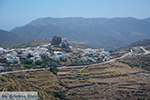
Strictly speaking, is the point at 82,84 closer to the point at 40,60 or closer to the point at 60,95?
the point at 60,95

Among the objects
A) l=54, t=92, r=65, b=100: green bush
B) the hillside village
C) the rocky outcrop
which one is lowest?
l=54, t=92, r=65, b=100: green bush

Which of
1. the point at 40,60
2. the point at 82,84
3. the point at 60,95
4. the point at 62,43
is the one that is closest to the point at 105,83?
the point at 82,84

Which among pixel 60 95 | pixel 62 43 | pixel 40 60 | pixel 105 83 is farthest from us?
pixel 62 43

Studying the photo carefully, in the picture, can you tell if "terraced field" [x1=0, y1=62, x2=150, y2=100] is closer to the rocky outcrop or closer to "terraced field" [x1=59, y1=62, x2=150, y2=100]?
"terraced field" [x1=59, y1=62, x2=150, y2=100]

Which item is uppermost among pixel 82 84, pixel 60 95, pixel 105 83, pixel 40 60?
pixel 40 60

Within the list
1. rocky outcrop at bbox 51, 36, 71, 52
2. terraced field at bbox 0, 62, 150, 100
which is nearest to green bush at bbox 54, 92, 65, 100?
terraced field at bbox 0, 62, 150, 100

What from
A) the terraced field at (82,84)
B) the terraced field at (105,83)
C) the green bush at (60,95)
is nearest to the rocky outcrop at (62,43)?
the terraced field at (105,83)

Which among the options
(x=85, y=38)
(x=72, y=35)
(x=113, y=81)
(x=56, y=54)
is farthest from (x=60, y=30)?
(x=113, y=81)

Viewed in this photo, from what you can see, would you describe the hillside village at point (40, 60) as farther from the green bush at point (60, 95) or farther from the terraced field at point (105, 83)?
the green bush at point (60, 95)
